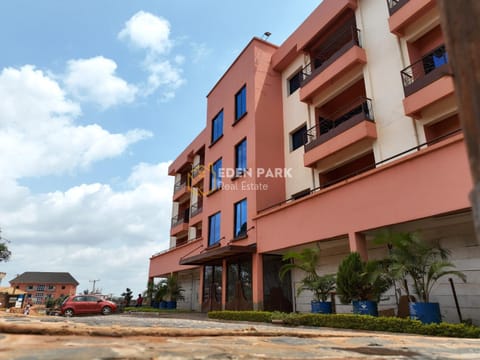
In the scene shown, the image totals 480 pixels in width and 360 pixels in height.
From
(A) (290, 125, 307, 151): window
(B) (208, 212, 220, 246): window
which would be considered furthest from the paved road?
(B) (208, 212, 220, 246): window

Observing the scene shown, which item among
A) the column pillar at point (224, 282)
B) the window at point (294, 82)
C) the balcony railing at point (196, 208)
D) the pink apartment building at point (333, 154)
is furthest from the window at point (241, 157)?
the balcony railing at point (196, 208)

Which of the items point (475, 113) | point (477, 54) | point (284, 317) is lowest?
point (284, 317)

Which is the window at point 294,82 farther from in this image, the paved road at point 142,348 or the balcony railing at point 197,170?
the paved road at point 142,348

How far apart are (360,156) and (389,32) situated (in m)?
5.01

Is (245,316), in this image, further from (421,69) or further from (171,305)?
(171,305)

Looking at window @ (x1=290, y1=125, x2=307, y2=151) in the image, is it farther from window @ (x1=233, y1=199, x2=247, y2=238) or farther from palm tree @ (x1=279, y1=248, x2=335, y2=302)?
palm tree @ (x1=279, y1=248, x2=335, y2=302)

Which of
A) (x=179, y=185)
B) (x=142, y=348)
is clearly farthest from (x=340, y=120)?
(x=179, y=185)

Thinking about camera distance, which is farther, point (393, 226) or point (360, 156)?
point (360, 156)

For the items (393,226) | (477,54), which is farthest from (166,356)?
(393,226)

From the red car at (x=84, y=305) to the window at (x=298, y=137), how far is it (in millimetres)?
15694

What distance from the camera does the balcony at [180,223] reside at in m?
28.1

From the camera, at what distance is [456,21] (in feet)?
3.26

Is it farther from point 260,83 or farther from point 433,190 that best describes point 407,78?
point 260,83

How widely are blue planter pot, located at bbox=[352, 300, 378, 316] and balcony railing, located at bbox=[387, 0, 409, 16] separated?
10528 mm
